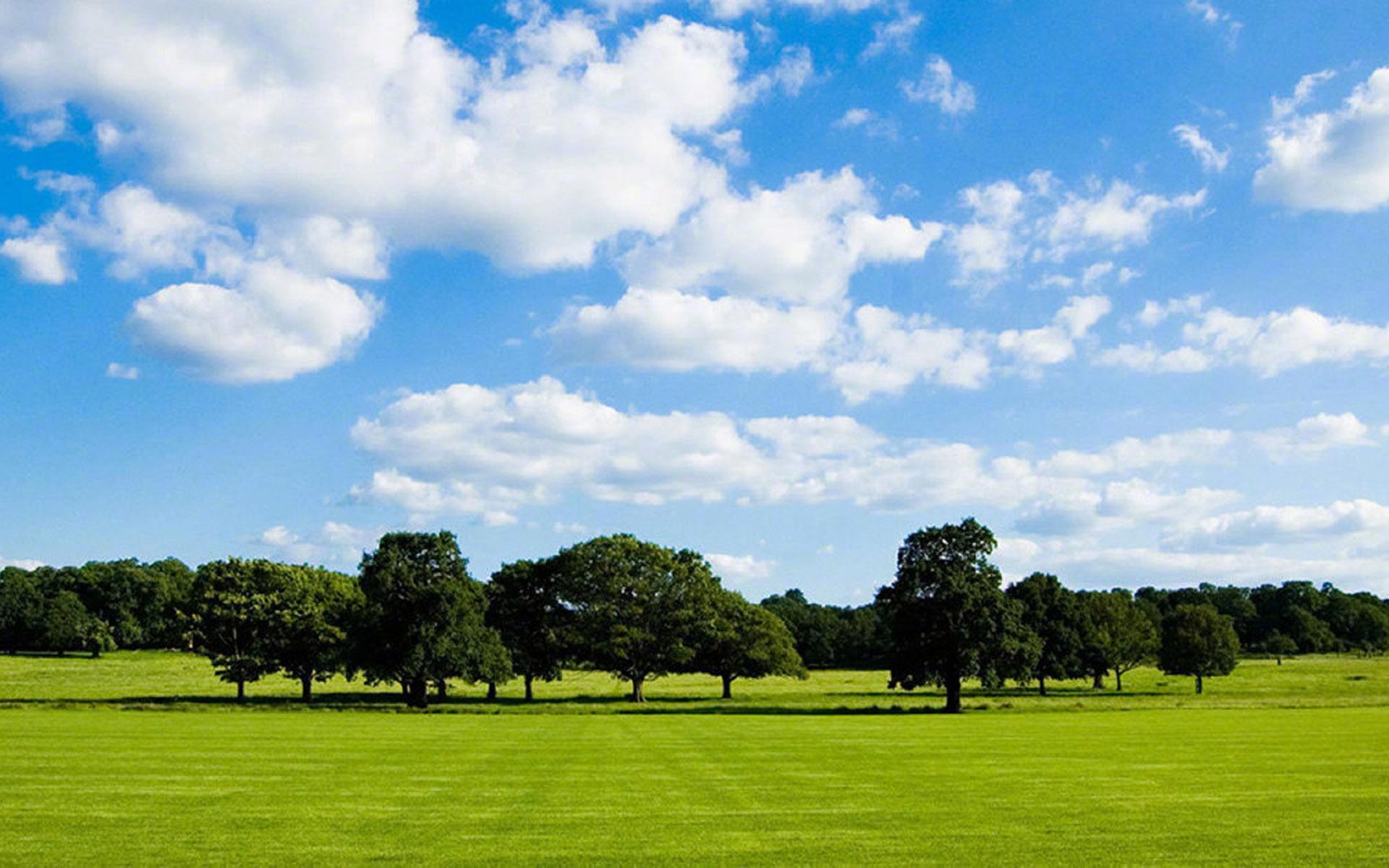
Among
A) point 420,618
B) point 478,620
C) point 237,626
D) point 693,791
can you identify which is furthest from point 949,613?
point 237,626

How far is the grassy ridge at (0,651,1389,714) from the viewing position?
260 ft

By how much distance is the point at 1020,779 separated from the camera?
29.2 m

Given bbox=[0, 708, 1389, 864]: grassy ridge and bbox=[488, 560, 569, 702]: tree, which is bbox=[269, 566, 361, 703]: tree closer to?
bbox=[488, 560, 569, 702]: tree

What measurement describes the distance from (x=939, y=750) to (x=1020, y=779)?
10.6 m

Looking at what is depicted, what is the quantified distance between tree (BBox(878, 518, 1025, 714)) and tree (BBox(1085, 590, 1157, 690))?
41.1 meters

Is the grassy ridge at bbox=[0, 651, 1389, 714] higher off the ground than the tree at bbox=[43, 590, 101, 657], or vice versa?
the tree at bbox=[43, 590, 101, 657]

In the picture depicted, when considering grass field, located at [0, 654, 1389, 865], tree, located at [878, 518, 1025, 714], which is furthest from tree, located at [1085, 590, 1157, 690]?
grass field, located at [0, 654, 1389, 865]

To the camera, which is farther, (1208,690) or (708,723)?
(1208,690)

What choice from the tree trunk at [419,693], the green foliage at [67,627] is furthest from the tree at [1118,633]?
the green foliage at [67,627]

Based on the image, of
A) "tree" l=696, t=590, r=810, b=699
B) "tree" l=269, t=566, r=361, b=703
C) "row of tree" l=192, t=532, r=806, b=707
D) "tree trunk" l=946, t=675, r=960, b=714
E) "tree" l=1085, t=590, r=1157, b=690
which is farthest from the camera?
"tree" l=1085, t=590, r=1157, b=690

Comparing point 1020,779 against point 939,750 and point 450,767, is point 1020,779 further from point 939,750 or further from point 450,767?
point 450,767

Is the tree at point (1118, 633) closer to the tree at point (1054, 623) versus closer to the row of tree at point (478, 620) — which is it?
the tree at point (1054, 623)

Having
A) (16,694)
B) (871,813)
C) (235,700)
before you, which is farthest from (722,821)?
(16,694)

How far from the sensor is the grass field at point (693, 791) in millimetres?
18234
